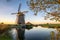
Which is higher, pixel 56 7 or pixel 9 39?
pixel 56 7

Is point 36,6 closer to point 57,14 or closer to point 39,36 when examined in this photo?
point 57,14

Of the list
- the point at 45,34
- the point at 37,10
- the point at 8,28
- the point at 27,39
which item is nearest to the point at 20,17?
the point at 8,28

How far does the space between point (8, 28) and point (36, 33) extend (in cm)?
219

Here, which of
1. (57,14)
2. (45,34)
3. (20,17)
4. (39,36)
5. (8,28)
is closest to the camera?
(57,14)

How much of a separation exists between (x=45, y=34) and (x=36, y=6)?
2592 millimetres

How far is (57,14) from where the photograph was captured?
18.1 feet

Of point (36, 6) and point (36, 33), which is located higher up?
point (36, 6)

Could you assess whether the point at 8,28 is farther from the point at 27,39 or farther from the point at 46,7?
the point at 46,7

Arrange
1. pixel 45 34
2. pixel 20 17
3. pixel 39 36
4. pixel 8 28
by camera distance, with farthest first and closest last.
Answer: pixel 20 17, pixel 8 28, pixel 39 36, pixel 45 34

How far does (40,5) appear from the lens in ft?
18.6

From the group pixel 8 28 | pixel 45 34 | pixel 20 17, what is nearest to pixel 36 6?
pixel 45 34

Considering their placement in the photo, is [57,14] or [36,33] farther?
[36,33]

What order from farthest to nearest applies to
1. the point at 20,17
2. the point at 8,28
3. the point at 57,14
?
the point at 20,17 < the point at 8,28 < the point at 57,14

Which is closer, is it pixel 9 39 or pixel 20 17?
pixel 9 39
